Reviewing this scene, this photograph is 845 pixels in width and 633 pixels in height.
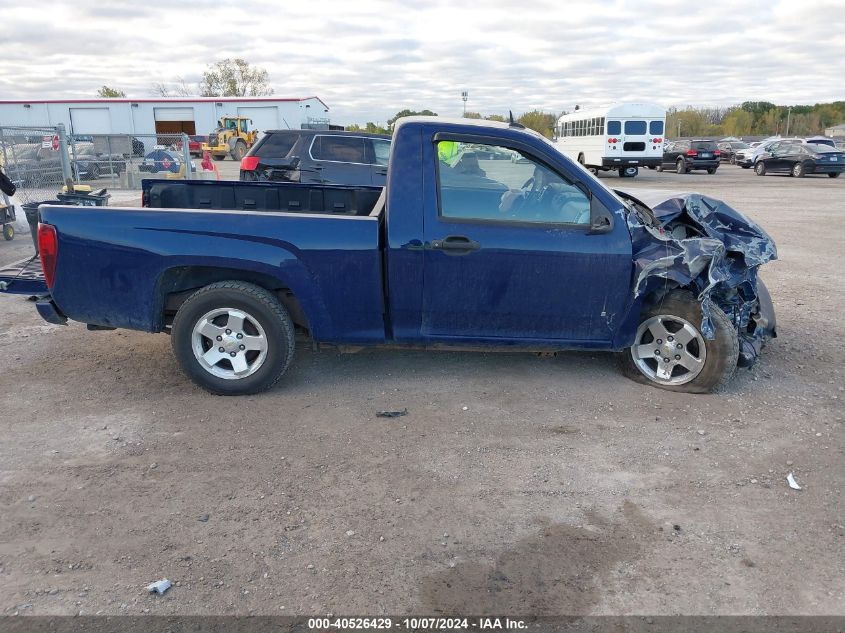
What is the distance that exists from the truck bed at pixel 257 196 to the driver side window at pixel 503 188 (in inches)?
55.8

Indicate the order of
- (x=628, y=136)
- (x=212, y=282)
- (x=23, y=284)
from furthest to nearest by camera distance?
(x=628, y=136) → (x=23, y=284) → (x=212, y=282)

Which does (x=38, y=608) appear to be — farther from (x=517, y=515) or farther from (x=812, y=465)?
(x=812, y=465)

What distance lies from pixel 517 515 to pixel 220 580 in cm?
145

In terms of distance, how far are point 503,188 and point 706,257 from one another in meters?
1.48

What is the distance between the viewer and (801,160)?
94.5 feet

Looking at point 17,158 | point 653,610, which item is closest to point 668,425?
point 653,610

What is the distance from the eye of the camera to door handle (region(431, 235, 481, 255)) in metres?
4.50

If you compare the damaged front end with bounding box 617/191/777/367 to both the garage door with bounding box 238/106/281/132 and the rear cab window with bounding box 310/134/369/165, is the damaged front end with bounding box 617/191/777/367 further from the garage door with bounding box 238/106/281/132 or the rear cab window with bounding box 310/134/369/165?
the garage door with bounding box 238/106/281/132

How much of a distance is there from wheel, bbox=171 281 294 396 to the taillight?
0.91 m

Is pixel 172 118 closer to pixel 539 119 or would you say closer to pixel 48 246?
pixel 539 119

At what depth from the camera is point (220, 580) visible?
9.49 feet

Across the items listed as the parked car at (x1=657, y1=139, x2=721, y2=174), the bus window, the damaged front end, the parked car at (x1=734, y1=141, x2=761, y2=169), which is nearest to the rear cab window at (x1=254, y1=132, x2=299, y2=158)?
the damaged front end

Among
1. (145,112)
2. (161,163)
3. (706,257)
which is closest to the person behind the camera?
(706,257)

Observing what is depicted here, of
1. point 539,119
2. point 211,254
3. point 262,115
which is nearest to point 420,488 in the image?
point 211,254
